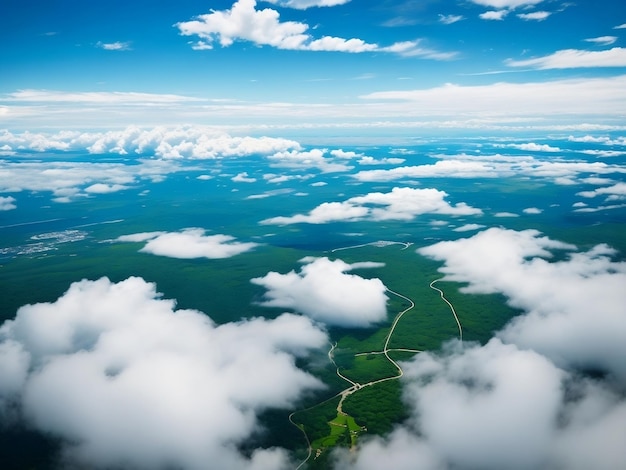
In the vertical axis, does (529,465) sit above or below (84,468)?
above

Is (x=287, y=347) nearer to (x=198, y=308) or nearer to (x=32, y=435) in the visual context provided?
(x=198, y=308)

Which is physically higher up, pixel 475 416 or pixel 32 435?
pixel 475 416

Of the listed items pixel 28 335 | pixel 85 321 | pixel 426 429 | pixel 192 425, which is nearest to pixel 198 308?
Answer: pixel 85 321

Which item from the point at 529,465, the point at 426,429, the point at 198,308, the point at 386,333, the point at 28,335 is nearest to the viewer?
the point at 529,465

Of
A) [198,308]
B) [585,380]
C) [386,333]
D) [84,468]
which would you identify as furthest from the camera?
[198,308]

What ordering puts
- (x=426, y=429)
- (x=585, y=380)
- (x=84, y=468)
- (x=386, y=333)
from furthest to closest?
1. (x=386, y=333)
2. (x=585, y=380)
3. (x=426, y=429)
4. (x=84, y=468)

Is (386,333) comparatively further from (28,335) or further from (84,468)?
(28,335)

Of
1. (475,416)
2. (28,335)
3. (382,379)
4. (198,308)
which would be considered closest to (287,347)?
(382,379)

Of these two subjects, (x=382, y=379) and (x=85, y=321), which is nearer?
(x=382, y=379)

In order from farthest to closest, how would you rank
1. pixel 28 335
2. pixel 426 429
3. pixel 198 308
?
pixel 198 308
pixel 28 335
pixel 426 429
